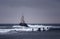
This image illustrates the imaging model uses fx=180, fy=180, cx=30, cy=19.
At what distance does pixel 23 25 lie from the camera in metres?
74.2

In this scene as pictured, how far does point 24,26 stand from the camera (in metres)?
74.2

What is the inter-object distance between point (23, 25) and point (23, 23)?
2.07 meters

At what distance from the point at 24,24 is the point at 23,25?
1.92 feet

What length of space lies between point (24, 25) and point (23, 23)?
9.35 feet

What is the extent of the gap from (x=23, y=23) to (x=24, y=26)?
2.30 meters

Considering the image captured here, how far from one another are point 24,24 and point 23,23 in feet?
6.63

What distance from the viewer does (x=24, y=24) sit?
74.3 metres

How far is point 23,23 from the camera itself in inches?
2849

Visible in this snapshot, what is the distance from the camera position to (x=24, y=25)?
7506cm

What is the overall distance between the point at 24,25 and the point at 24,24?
0.87 metres

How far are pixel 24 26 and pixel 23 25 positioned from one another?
0.58 m
